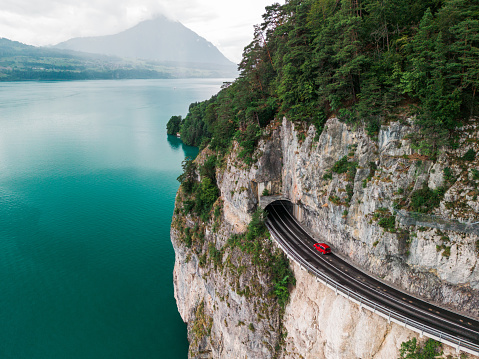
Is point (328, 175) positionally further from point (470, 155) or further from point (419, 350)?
point (419, 350)

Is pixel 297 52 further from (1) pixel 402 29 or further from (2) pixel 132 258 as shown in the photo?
(2) pixel 132 258

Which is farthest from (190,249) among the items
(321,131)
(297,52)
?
(297,52)

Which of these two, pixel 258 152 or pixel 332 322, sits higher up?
pixel 258 152

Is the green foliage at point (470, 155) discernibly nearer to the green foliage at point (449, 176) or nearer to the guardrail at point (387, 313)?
the green foliage at point (449, 176)

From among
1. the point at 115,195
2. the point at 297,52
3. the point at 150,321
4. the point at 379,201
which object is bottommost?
the point at 150,321

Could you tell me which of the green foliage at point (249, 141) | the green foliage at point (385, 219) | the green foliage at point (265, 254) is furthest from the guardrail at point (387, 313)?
the green foliage at point (249, 141)

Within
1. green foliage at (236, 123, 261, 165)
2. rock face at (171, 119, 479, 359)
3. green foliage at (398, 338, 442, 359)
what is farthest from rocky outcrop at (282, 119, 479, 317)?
green foliage at (236, 123, 261, 165)
